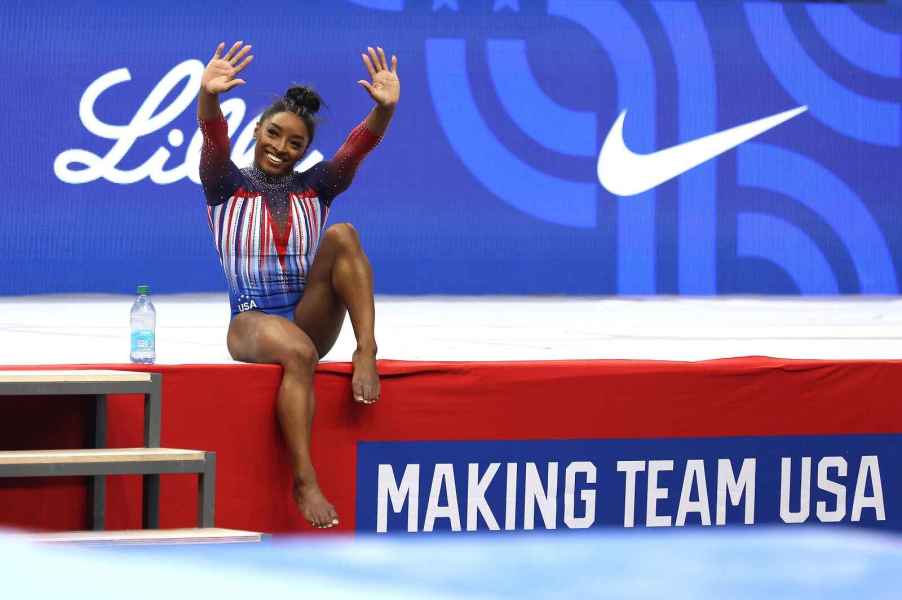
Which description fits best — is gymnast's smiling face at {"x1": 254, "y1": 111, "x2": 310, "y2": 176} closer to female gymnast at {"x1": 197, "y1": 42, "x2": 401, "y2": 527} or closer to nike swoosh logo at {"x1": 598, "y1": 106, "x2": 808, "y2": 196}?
female gymnast at {"x1": 197, "y1": 42, "x2": 401, "y2": 527}

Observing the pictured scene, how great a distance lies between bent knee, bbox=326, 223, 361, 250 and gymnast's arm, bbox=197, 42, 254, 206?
300 millimetres

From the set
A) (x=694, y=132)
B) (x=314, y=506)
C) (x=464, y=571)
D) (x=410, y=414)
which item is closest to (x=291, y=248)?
(x=410, y=414)

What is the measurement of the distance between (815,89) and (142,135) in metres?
3.41

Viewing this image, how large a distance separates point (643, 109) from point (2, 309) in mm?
3311

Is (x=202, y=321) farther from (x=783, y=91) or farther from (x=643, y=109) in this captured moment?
(x=783, y=91)

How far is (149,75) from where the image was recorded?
25.1ft

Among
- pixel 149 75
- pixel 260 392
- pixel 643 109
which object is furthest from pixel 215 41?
pixel 260 392

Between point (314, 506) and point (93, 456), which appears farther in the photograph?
point (314, 506)

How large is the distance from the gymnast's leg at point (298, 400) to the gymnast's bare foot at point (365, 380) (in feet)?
0.36

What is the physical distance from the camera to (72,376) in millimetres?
3871

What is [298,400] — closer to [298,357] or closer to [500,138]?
[298,357]

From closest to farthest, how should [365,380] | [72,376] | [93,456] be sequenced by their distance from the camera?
[93,456], [72,376], [365,380]

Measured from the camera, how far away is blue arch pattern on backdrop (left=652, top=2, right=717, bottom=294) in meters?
8.18

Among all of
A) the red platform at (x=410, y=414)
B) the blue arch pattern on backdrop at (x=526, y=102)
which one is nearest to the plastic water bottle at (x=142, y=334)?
the red platform at (x=410, y=414)
